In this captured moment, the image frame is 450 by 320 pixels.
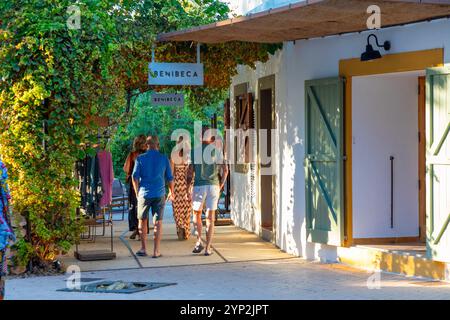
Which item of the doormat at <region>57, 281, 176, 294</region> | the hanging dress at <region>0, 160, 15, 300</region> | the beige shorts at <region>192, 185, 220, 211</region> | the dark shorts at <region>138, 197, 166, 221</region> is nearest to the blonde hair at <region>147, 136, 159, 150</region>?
the dark shorts at <region>138, 197, 166, 221</region>

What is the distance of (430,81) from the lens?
1072 centimetres

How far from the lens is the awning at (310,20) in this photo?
984 cm

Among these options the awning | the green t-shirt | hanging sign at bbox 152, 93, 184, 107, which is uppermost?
the awning

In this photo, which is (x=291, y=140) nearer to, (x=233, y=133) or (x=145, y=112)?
(x=233, y=133)

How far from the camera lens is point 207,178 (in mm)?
13258

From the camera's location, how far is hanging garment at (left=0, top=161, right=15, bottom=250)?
770 cm

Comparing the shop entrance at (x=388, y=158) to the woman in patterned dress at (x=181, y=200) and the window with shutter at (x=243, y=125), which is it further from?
the window with shutter at (x=243, y=125)

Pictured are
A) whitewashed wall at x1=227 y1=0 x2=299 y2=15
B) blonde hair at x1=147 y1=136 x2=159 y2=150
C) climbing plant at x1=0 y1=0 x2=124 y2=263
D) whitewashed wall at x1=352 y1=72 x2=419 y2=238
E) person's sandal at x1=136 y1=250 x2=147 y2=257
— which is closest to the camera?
climbing plant at x1=0 y1=0 x2=124 y2=263

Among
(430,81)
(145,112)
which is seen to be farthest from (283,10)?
(145,112)

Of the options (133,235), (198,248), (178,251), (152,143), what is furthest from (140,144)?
(198,248)

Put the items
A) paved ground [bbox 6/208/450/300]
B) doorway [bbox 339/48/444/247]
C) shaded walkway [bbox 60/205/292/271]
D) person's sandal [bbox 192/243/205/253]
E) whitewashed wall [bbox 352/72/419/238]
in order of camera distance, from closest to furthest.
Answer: paved ground [bbox 6/208/450/300] < doorway [bbox 339/48/444/247] < whitewashed wall [bbox 352/72/419/238] < shaded walkway [bbox 60/205/292/271] < person's sandal [bbox 192/243/205/253]

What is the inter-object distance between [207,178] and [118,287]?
314 cm

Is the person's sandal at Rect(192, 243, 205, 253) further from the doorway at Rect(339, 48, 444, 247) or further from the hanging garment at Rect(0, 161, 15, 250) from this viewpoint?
the hanging garment at Rect(0, 161, 15, 250)

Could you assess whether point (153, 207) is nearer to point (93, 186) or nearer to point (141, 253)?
point (141, 253)
